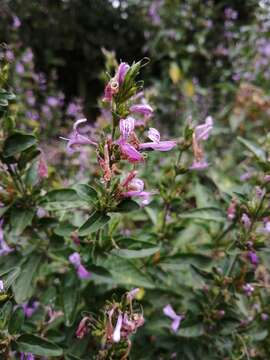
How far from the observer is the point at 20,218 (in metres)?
1.29

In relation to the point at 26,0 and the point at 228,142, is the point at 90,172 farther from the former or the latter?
the point at 26,0

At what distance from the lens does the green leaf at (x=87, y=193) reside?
1.09 meters

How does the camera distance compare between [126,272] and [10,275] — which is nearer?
[10,275]

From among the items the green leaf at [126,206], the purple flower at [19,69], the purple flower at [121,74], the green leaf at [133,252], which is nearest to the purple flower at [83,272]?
Result: the green leaf at [133,252]

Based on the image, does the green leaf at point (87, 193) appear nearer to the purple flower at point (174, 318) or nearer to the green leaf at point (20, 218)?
the green leaf at point (20, 218)

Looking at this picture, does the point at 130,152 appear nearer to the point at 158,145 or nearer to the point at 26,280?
the point at 158,145

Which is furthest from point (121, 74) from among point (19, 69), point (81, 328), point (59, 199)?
point (19, 69)

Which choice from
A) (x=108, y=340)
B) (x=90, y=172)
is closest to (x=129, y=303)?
(x=108, y=340)

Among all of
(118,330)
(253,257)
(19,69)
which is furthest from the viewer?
(19,69)

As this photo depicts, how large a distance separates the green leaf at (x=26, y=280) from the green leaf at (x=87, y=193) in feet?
1.33

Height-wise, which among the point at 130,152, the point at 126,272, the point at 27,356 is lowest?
the point at 27,356

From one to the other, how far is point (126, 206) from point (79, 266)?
36cm

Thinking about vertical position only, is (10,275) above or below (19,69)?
below

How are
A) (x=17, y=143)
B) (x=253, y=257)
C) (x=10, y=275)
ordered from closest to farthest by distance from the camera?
(x=10, y=275)
(x=17, y=143)
(x=253, y=257)
